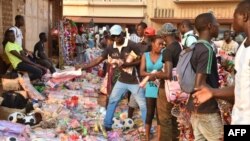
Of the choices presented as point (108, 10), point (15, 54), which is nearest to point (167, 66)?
point (15, 54)

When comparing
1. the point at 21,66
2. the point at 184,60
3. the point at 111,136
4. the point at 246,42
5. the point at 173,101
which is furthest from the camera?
the point at 21,66

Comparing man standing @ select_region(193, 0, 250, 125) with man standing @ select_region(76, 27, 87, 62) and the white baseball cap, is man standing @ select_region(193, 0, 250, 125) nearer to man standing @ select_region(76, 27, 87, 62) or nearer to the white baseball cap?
the white baseball cap

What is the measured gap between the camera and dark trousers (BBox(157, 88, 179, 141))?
199 inches

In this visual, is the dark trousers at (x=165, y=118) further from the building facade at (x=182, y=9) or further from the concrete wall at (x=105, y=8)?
the concrete wall at (x=105, y=8)

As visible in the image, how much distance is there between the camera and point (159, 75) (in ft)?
16.2

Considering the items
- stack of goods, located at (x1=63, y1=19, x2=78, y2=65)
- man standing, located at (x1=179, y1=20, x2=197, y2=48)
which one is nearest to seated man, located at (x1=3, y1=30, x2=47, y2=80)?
man standing, located at (x1=179, y1=20, x2=197, y2=48)

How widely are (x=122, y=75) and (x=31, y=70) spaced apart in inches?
126

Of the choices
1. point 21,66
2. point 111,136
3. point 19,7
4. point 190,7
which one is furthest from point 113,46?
point 190,7

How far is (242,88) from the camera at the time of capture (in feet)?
8.59

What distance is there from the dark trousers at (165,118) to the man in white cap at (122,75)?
39.2 inches

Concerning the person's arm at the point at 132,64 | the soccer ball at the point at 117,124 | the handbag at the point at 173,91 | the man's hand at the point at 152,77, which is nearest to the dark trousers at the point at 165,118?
the man's hand at the point at 152,77

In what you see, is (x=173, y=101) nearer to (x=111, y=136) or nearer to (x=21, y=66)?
(x=111, y=136)

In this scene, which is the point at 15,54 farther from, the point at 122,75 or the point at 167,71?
the point at 167,71

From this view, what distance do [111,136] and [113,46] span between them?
138 cm
